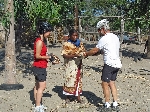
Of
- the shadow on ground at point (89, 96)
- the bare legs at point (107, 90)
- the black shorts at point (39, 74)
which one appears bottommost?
the shadow on ground at point (89, 96)

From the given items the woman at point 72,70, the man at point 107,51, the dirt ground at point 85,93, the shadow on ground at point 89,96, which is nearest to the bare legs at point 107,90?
the man at point 107,51

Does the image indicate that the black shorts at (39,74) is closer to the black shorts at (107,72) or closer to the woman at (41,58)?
the woman at (41,58)

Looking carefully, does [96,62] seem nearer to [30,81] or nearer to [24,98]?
[30,81]

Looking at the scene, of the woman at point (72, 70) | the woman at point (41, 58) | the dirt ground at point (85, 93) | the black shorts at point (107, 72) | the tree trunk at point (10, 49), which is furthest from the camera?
the tree trunk at point (10, 49)

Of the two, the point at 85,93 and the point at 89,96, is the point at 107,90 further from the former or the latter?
the point at 85,93

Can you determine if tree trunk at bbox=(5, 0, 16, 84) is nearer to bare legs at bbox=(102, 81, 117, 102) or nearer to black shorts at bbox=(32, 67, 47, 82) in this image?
black shorts at bbox=(32, 67, 47, 82)

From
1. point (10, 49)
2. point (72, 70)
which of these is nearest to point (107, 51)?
point (72, 70)

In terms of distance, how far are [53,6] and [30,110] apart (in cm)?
286

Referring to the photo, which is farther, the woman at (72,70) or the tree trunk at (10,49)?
the tree trunk at (10,49)

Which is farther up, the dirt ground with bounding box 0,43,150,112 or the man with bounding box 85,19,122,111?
the man with bounding box 85,19,122,111

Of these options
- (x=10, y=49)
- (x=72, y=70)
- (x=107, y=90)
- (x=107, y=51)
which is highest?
(x=107, y=51)

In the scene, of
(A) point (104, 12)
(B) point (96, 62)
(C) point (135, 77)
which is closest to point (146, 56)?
(B) point (96, 62)

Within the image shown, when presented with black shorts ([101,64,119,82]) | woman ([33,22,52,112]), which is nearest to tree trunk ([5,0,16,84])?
woman ([33,22,52,112])

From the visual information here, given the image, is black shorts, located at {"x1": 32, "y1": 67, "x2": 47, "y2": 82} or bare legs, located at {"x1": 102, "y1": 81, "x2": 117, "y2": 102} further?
bare legs, located at {"x1": 102, "y1": 81, "x2": 117, "y2": 102}
